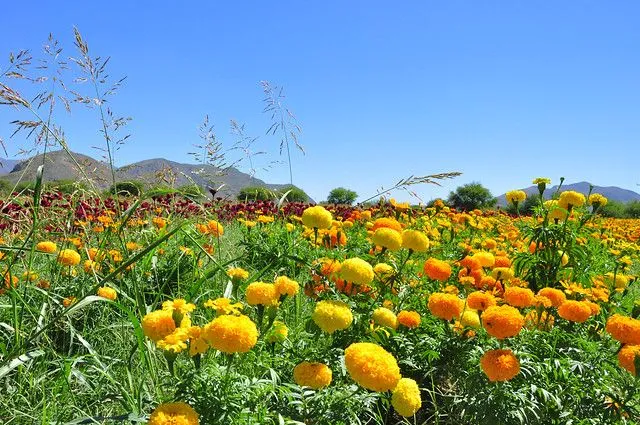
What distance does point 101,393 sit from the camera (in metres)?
1.94

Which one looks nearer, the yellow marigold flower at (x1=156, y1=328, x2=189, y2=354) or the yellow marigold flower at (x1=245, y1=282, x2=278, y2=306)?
the yellow marigold flower at (x1=156, y1=328, x2=189, y2=354)

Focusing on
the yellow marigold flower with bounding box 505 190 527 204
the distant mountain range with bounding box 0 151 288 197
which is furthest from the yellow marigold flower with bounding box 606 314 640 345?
the yellow marigold flower with bounding box 505 190 527 204

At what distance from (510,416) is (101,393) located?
1425 mm

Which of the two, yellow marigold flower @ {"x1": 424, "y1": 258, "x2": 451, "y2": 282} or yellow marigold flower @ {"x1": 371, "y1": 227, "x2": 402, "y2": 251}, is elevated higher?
yellow marigold flower @ {"x1": 371, "y1": 227, "x2": 402, "y2": 251}

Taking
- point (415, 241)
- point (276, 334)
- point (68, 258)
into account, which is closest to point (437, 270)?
point (415, 241)

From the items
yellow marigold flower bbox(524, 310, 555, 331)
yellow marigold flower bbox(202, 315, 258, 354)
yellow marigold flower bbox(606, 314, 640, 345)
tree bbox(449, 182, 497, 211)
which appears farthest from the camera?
tree bbox(449, 182, 497, 211)

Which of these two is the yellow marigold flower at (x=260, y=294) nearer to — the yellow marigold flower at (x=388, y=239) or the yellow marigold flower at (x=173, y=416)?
the yellow marigold flower at (x=173, y=416)

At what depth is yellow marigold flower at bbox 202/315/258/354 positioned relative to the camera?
1.19 meters

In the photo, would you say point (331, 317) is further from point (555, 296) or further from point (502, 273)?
point (502, 273)

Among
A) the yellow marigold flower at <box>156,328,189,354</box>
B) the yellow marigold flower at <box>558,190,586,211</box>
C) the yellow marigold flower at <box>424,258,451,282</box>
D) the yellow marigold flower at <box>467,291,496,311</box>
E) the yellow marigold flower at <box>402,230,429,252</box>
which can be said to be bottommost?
the yellow marigold flower at <box>467,291,496,311</box>

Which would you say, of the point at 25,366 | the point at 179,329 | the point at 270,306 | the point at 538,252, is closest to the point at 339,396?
the point at 270,306

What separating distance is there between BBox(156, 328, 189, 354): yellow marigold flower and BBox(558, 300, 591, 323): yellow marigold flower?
4.77 ft

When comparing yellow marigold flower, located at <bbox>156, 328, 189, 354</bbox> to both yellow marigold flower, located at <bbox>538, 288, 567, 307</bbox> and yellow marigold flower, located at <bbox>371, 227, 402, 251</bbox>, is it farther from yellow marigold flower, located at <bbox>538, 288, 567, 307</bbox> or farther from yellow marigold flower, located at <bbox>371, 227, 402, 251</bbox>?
yellow marigold flower, located at <bbox>538, 288, 567, 307</bbox>

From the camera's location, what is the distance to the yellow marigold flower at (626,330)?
1754 millimetres
